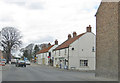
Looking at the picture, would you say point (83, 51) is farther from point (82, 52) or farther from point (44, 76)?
point (44, 76)

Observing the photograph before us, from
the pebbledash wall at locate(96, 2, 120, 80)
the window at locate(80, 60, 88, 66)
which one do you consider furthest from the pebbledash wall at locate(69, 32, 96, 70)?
the pebbledash wall at locate(96, 2, 120, 80)

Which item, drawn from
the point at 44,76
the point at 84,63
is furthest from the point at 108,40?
the point at 84,63

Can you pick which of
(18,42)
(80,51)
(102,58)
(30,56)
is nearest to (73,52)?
(80,51)

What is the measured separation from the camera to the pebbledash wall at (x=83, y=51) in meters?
45.2

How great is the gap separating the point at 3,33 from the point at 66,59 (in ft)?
99.4

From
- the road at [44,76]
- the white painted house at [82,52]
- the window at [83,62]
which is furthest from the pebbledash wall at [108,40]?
the window at [83,62]

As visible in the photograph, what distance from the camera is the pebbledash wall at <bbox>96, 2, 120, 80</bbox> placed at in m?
20.8

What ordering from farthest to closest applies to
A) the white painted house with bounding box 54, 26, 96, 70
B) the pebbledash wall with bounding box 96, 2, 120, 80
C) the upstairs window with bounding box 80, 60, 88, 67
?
the upstairs window with bounding box 80, 60, 88, 67 < the white painted house with bounding box 54, 26, 96, 70 < the pebbledash wall with bounding box 96, 2, 120, 80

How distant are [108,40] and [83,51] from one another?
23.6 metres

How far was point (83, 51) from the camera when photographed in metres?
46.0

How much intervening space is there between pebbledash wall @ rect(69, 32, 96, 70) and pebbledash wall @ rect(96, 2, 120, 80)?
20.6 m

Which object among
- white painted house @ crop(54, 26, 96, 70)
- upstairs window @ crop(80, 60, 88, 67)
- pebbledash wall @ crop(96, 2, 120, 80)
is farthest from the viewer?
upstairs window @ crop(80, 60, 88, 67)

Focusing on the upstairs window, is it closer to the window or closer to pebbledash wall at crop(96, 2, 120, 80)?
the window

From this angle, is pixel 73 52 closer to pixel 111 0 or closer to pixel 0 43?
pixel 111 0
